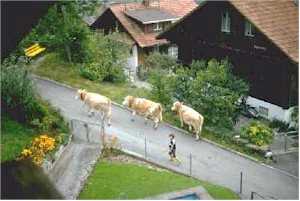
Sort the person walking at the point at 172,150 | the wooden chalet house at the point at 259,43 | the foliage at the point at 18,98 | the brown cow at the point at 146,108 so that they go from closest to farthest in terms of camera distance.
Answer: the person walking at the point at 172,150
the foliage at the point at 18,98
the brown cow at the point at 146,108
the wooden chalet house at the point at 259,43

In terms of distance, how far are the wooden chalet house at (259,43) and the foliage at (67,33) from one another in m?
5.24

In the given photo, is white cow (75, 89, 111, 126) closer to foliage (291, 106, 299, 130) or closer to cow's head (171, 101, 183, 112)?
cow's head (171, 101, 183, 112)

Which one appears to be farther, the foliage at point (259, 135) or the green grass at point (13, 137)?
the foliage at point (259, 135)

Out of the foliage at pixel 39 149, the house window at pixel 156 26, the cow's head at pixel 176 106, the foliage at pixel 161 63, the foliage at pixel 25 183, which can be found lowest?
the foliage at pixel 39 149

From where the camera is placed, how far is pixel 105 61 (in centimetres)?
2759

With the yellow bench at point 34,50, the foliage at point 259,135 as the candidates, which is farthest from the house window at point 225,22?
the yellow bench at point 34,50

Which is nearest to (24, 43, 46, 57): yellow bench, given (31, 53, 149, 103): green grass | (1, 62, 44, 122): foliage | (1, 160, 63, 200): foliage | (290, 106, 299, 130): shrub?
(31, 53, 149, 103): green grass

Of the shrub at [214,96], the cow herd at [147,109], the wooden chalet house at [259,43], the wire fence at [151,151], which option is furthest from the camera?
the wooden chalet house at [259,43]

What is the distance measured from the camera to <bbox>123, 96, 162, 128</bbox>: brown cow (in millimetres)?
20562

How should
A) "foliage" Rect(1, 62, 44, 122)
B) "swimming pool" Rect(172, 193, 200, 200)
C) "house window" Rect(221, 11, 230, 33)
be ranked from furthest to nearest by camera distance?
"house window" Rect(221, 11, 230, 33)
"foliage" Rect(1, 62, 44, 122)
"swimming pool" Rect(172, 193, 200, 200)

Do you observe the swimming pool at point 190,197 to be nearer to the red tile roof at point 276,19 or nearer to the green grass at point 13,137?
the green grass at point 13,137

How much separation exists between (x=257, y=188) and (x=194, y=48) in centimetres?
1214

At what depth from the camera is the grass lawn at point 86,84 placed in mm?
21406

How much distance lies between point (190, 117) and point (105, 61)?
28.3 ft
